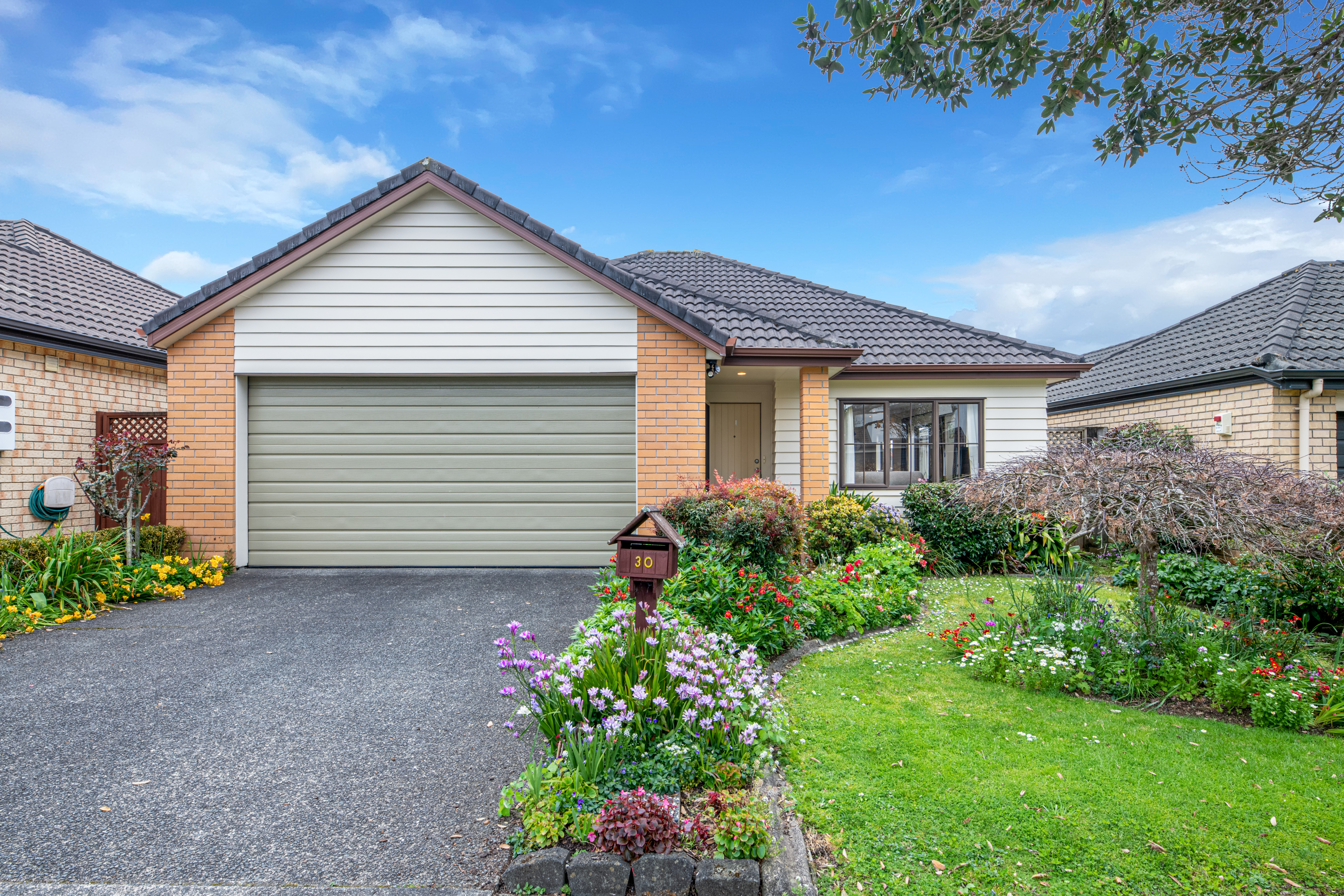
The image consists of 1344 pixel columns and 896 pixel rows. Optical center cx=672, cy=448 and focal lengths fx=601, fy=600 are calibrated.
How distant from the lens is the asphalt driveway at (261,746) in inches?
98.4


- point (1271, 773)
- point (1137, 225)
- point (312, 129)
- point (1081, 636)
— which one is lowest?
point (1271, 773)

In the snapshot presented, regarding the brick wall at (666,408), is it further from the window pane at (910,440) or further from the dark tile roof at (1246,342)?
the dark tile roof at (1246,342)

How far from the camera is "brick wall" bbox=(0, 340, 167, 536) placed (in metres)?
8.16

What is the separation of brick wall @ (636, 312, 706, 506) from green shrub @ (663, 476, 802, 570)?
1.19 m

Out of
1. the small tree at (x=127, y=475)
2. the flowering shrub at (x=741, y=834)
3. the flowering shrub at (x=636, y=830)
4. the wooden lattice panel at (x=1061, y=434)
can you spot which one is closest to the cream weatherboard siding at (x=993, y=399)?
the wooden lattice panel at (x=1061, y=434)

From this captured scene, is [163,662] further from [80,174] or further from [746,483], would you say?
[80,174]

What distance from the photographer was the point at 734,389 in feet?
39.0

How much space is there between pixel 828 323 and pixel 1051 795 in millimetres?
9341

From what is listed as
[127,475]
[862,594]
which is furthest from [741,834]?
[127,475]

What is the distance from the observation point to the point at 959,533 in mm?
8945

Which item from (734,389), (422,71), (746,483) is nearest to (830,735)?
(746,483)

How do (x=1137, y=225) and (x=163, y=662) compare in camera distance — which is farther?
(x=1137, y=225)

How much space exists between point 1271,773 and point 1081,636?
151 cm

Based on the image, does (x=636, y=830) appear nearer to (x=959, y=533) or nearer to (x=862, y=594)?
(x=862, y=594)
